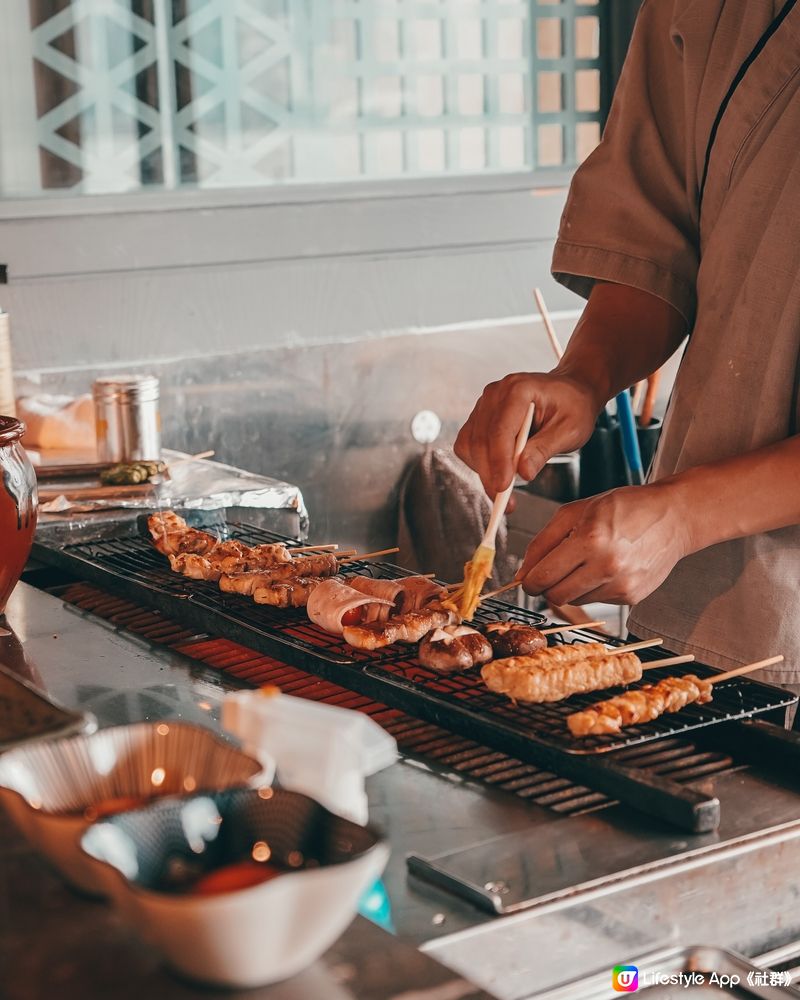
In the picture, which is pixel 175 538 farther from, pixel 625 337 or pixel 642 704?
pixel 642 704

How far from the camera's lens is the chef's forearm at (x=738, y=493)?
1.87 m

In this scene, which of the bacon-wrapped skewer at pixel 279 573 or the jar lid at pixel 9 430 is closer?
the jar lid at pixel 9 430

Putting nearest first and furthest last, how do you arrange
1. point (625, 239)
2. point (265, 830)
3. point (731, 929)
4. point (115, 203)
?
1. point (265, 830)
2. point (731, 929)
3. point (625, 239)
4. point (115, 203)

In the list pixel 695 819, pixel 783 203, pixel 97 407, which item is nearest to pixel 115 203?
pixel 97 407

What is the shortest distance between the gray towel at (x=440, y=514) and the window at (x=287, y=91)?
1015 mm

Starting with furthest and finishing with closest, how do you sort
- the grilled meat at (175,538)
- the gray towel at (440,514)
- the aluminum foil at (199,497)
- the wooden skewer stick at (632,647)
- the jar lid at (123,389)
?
the gray towel at (440,514) < the jar lid at (123,389) < the aluminum foil at (199,497) < the grilled meat at (175,538) < the wooden skewer stick at (632,647)

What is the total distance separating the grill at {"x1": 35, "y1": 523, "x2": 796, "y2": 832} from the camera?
138 cm

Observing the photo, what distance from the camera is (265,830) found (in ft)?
3.28

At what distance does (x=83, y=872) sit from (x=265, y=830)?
146 millimetres

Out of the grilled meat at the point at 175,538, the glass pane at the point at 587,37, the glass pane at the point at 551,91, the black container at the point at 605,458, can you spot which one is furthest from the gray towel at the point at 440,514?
the grilled meat at the point at 175,538

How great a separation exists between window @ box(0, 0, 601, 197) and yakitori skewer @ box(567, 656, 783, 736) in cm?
285

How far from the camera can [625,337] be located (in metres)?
2.30

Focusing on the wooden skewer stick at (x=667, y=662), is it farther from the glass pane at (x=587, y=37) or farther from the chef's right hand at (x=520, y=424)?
the glass pane at (x=587, y=37)

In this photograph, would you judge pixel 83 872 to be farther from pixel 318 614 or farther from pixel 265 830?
pixel 318 614
